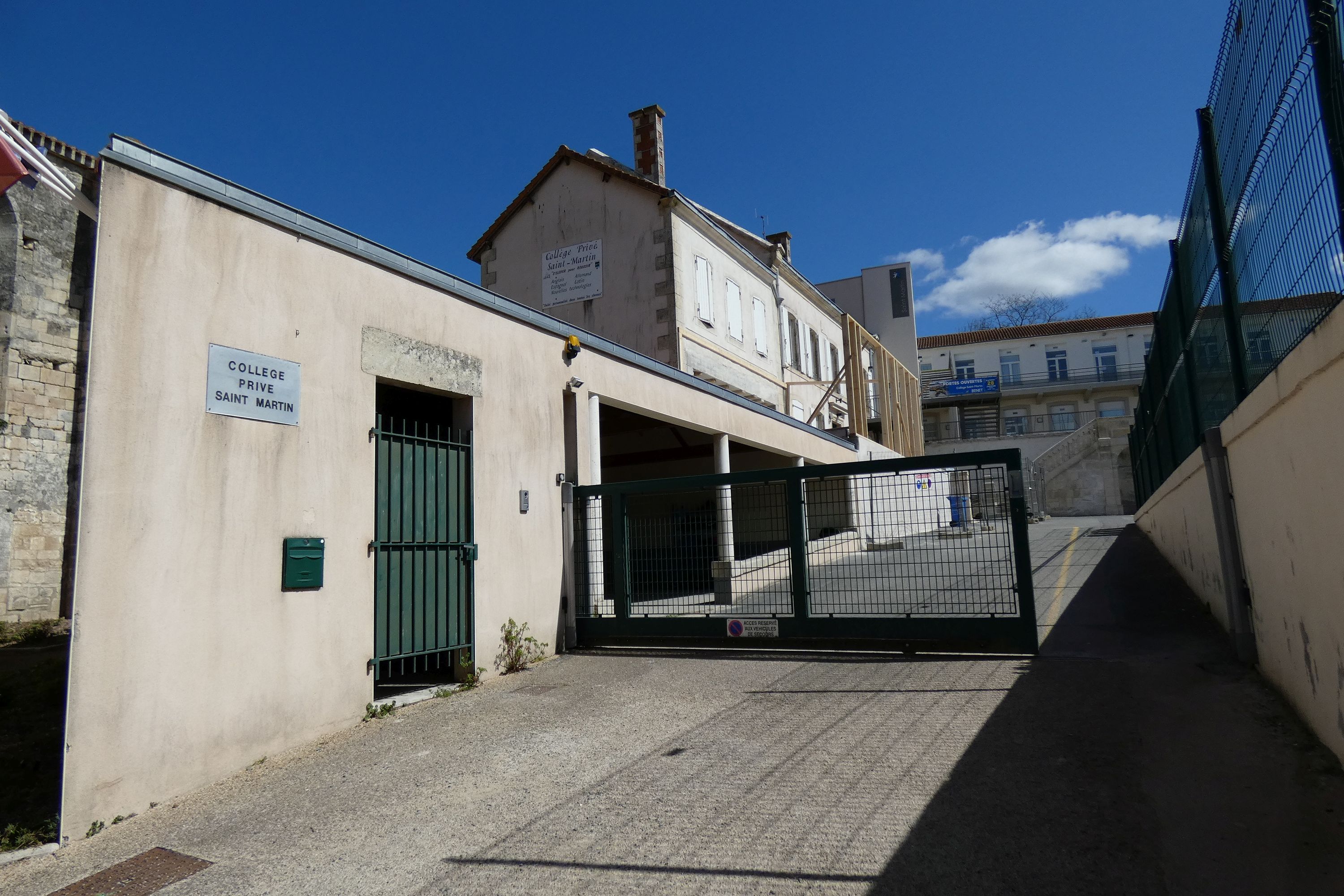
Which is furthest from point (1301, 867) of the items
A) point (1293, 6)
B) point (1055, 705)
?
point (1293, 6)

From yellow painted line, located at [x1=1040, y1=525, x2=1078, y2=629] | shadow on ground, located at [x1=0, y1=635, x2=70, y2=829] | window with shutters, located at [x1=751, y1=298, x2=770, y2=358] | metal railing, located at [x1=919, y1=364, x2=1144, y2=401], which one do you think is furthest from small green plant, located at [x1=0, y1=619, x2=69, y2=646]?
metal railing, located at [x1=919, y1=364, x2=1144, y2=401]

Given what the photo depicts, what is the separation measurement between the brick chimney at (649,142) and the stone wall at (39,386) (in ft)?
39.5

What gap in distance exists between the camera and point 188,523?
496cm

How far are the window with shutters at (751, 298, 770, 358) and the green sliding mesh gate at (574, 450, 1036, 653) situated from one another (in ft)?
44.3

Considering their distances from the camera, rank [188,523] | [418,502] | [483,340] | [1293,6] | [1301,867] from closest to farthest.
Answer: [1301,867], [1293,6], [188,523], [418,502], [483,340]

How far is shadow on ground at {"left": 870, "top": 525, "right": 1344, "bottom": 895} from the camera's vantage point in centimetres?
300

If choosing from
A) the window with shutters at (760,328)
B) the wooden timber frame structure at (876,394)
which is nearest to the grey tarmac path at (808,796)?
the window with shutters at (760,328)

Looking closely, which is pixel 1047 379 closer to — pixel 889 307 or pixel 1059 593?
pixel 889 307

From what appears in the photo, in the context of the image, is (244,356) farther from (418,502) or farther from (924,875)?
(924,875)

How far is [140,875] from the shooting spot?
145 inches

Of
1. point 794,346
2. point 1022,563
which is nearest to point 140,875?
point 1022,563

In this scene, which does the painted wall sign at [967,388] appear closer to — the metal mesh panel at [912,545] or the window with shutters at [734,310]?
the window with shutters at [734,310]

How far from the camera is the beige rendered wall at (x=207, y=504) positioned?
4.48 meters

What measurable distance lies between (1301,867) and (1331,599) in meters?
1.17
